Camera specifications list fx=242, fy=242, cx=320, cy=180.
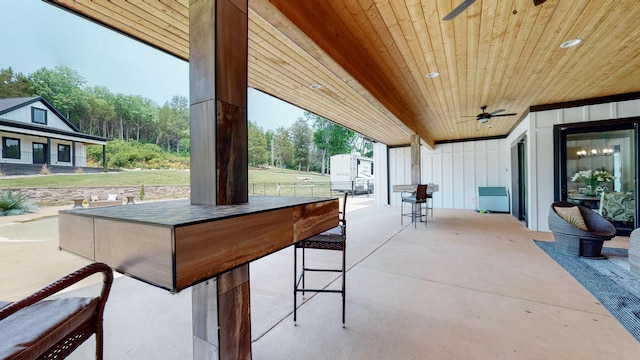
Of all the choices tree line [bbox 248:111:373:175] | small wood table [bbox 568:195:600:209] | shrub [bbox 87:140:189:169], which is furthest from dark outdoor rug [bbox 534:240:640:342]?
tree line [bbox 248:111:373:175]

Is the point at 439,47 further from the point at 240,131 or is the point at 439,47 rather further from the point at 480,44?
the point at 240,131

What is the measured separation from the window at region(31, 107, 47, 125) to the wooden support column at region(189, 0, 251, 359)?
8031 millimetres

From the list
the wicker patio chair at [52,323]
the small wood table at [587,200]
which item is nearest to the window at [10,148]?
the wicker patio chair at [52,323]

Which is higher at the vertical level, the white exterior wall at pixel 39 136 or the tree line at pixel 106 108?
the tree line at pixel 106 108

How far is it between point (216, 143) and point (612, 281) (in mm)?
4428

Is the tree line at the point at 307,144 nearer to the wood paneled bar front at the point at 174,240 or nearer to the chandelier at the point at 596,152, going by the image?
the chandelier at the point at 596,152

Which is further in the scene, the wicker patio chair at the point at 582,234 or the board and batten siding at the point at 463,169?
the board and batten siding at the point at 463,169

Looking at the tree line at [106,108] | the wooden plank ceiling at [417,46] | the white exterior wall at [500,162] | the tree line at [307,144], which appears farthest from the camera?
the tree line at [307,144]

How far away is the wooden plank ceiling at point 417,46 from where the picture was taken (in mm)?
2234

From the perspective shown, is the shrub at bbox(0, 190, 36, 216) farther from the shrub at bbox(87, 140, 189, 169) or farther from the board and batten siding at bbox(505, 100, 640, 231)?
the board and batten siding at bbox(505, 100, 640, 231)

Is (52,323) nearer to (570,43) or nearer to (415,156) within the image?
(570,43)

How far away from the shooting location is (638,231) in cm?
265

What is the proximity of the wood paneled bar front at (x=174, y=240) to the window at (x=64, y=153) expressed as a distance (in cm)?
888

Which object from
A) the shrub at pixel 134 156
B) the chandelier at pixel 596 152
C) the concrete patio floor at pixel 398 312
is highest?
the shrub at pixel 134 156
